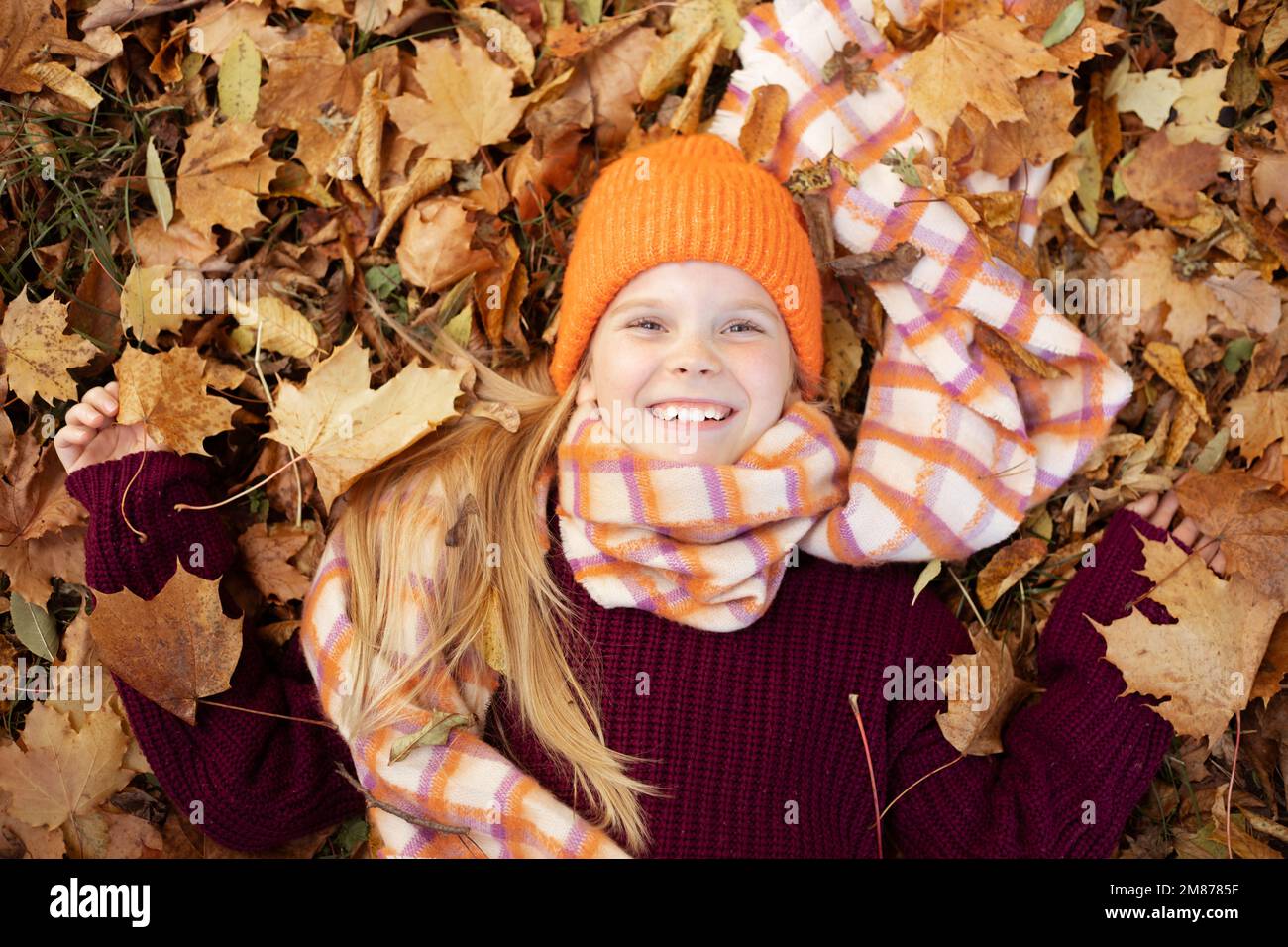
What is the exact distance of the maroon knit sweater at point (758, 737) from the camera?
2.42 meters

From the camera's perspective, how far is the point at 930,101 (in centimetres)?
258

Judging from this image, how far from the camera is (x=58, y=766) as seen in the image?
2.52 m

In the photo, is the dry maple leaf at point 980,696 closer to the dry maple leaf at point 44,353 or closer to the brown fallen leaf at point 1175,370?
the brown fallen leaf at point 1175,370

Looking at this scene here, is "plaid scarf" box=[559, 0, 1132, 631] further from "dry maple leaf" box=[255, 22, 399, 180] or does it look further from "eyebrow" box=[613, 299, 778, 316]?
"dry maple leaf" box=[255, 22, 399, 180]

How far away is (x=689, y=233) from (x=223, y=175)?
3.85 feet

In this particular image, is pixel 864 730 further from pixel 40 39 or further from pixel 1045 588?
pixel 40 39

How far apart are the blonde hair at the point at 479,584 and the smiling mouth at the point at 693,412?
311mm

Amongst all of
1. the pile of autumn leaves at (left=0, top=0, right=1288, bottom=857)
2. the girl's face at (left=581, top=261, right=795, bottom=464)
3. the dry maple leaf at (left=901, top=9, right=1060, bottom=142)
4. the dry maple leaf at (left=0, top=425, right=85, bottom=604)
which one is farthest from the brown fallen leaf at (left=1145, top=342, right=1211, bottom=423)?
the dry maple leaf at (left=0, top=425, right=85, bottom=604)

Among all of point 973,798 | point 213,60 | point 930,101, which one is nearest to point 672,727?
point 973,798

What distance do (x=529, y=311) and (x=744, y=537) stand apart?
2.79 ft

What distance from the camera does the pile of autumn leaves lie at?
2541mm

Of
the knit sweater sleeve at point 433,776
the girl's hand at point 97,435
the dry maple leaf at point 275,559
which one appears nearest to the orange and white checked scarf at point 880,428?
the knit sweater sleeve at point 433,776

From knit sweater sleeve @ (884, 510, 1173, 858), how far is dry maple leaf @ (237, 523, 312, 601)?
1448mm

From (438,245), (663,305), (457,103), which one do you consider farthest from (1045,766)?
(457,103)
